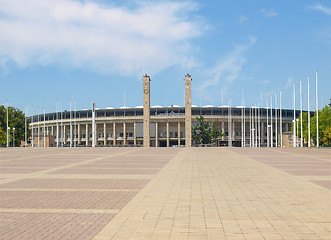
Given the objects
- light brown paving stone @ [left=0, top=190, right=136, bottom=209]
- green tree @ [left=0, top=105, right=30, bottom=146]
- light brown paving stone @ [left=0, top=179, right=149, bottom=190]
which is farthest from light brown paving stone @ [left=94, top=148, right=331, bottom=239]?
green tree @ [left=0, top=105, right=30, bottom=146]

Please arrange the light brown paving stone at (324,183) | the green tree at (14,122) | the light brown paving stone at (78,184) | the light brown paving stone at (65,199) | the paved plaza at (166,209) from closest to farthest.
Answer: the paved plaza at (166,209) → the light brown paving stone at (65,199) → the light brown paving stone at (78,184) → the light brown paving stone at (324,183) → the green tree at (14,122)

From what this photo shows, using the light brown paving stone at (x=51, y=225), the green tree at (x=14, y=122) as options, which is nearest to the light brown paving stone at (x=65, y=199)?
the light brown paving stone at (x=51, y=225)

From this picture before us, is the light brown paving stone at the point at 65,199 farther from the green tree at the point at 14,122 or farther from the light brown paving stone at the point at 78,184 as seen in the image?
the green tree at the point at 14,122

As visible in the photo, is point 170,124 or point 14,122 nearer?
point 14,122

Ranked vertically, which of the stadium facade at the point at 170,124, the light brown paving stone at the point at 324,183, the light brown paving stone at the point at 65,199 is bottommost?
the light brown paving stone at the point at 324,183

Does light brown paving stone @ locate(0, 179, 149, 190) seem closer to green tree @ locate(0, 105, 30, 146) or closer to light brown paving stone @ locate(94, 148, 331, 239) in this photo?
light brown paving stone @ locate(94, 148, 331, 239)

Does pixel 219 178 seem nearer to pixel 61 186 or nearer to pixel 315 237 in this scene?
pixel 61 186

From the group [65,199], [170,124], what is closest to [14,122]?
[170,124]

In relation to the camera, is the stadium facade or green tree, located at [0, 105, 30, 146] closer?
green tree, located at [0, 105, 30, 146]

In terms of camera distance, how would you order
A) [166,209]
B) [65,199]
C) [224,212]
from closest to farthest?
1. [224,212]
2. [166,209]
3. [65,199]

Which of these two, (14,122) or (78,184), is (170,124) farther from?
(78,184)

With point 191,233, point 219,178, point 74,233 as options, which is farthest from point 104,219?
point 219,178

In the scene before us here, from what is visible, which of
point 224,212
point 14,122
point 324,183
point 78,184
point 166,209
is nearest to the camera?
point 224,212

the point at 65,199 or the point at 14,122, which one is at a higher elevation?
the point at 14,122
